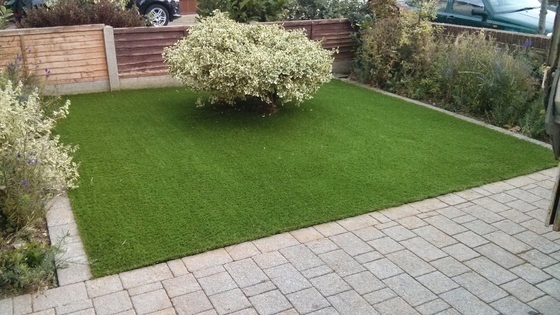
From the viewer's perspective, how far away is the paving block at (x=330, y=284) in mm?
3256

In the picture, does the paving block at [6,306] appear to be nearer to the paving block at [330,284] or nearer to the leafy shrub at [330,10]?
the paving block at [330,284]

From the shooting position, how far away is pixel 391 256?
3.67 m

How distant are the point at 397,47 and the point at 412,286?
5742mm

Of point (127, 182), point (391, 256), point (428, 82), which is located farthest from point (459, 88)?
point (127, 182)

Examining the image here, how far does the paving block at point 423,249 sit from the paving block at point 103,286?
2049mm

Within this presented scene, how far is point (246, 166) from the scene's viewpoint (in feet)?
16.9

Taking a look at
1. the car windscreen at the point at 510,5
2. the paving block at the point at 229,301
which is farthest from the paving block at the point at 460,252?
the car windscreen at the point at 510,5

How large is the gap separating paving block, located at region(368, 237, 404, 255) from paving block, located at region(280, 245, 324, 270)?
48 centimetres

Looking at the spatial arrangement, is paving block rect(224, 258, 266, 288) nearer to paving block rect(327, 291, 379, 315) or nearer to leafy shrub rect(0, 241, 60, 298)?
paving block rect(327, 291, 379, 315)

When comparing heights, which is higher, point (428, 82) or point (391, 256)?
point (428, 82)

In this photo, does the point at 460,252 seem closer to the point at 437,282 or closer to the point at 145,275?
the point at 437,282

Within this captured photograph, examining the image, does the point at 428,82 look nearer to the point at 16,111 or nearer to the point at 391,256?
the point at 391,256

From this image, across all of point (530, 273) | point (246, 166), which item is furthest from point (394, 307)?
point (246, 166)

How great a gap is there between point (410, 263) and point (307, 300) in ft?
2.83
